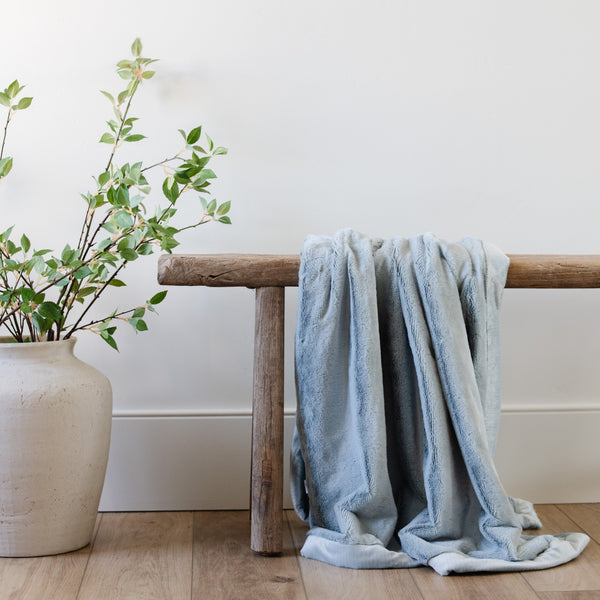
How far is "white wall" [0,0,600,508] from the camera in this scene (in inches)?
65.6

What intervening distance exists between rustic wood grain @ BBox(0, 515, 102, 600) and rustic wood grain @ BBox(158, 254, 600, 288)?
523 millimetres

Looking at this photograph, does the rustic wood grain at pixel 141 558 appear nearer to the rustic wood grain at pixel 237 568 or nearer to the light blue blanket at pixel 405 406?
the rustic wood grain at pixel 237 568

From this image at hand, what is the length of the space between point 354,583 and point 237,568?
212mm

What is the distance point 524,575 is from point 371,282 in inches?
22.2

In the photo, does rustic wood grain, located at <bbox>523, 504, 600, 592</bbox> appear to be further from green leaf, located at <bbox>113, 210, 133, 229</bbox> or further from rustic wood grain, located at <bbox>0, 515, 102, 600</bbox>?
green leaf, located at <bbox>113, 210, 133, 229</bbox>

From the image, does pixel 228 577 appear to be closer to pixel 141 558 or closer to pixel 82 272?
pixel 141 558

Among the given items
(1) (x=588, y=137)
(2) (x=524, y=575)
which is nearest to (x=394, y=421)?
(2) (x=524, y=575)

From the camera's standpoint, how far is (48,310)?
1.38m

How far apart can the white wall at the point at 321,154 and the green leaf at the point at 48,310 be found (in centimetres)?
31

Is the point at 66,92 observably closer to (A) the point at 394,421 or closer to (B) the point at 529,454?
(A) the point at 394,421

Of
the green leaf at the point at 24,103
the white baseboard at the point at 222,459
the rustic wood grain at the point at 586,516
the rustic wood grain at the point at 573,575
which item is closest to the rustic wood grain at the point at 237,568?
the white baseboard at the point at 222,459

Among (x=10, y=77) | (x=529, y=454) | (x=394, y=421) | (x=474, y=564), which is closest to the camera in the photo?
(x=474, y=564)

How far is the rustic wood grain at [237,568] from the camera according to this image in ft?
4.15

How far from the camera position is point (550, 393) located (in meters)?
1.79
